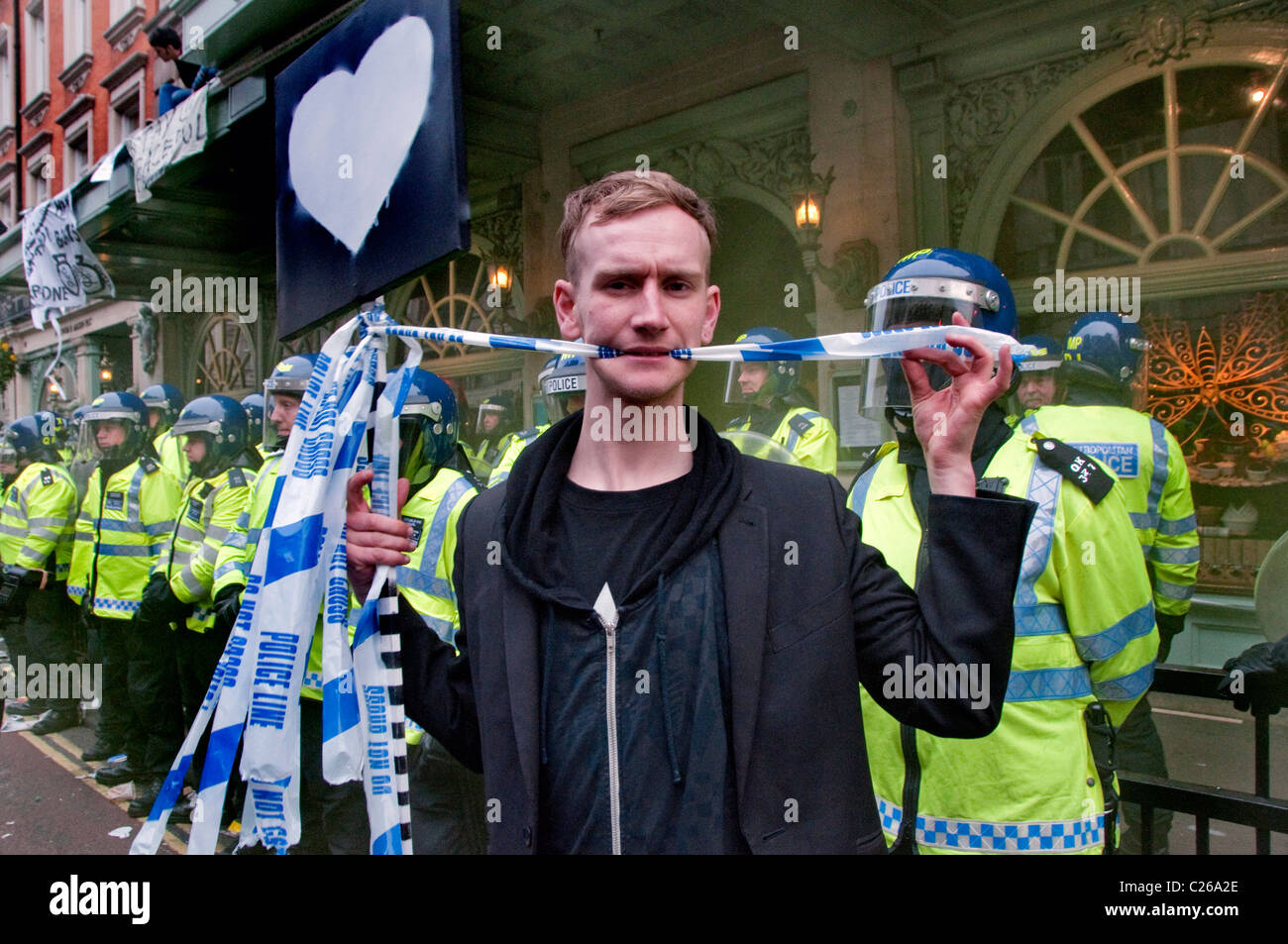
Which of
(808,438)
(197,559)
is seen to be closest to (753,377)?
(808,438)

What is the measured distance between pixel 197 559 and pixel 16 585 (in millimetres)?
3093

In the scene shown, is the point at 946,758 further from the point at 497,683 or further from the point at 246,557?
the point at 246,557

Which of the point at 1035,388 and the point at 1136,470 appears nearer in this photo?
the point at 1136,470

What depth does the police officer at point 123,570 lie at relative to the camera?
18.9 ft

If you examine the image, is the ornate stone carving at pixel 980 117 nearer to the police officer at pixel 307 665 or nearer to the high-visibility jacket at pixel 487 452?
the high-visibility jacket at pixel 487 452

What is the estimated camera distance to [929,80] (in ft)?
24.0

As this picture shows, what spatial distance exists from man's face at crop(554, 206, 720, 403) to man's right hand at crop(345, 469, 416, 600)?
471 mm

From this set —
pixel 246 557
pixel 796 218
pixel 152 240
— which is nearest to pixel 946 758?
pixel 246 557

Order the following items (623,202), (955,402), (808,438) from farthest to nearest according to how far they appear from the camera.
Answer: (808,438)
(623,202)
(955,402)

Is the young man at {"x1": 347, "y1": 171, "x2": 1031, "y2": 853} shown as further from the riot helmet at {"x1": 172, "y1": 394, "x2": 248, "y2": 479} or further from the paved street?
the riot helmet at {"x1": 172, "y1": 394, "x2": 248, "y2": 479}

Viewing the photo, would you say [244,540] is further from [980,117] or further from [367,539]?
[980,117]

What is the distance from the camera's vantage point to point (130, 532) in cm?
613

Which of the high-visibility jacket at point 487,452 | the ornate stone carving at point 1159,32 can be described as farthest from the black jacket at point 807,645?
the high-visibility jacket at point 487,452

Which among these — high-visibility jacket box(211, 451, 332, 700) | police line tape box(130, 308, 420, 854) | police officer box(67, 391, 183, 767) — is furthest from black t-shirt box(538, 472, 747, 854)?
police officer box(67, 391, 183, 767)
